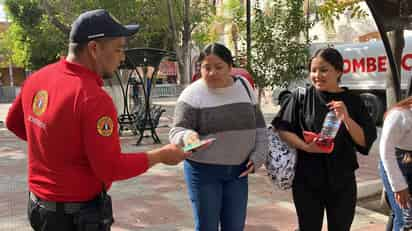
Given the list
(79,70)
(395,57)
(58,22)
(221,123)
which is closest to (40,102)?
(79,70)

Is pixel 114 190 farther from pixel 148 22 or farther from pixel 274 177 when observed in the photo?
pixel 148 22

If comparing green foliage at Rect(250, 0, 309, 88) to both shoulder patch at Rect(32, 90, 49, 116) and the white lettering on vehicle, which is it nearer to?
shoulder patch at Rect(32, 90, 49, 116)

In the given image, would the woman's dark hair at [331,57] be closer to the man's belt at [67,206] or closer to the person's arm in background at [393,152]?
the person's arm in background at [393,152]

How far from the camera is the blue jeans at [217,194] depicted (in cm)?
A: 257

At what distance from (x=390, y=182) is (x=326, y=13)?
307 centimetres

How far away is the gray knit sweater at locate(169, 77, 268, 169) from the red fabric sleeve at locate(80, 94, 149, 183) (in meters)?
0.74

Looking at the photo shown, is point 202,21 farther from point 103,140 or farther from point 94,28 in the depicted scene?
point 103,140

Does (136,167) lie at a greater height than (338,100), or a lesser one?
lesser

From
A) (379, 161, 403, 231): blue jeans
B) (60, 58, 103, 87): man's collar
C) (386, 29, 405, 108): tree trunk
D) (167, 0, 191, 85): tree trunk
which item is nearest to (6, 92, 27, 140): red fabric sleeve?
(60, 58, 103, 87): man's collar

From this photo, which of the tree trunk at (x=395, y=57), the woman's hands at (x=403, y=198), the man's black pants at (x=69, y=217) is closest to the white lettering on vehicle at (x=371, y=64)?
the tree trunk at (x=395, y=57)

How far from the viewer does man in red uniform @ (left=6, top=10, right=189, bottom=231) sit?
1.70m

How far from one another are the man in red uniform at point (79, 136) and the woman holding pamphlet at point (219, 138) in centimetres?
62

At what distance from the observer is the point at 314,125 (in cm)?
251

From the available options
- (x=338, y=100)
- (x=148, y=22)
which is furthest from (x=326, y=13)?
(x=148, y=22)
